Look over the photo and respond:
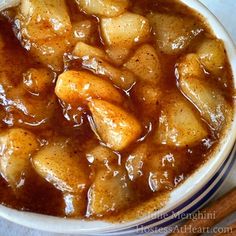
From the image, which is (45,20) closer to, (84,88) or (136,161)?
(84,88)

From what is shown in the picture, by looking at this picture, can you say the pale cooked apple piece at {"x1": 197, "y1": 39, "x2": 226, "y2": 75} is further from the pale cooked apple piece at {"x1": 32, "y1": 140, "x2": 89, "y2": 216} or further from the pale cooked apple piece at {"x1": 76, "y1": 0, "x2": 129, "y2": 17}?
the pale cooked apple piece at {"x1": 32, "y1": 140, "x2": 89, "y2": 216}

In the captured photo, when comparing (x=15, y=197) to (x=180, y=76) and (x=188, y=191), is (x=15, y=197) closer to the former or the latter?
(x=188, y=191)

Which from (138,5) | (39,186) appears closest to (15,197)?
(39,186)

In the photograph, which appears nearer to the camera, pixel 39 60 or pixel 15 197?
pixel 15 197

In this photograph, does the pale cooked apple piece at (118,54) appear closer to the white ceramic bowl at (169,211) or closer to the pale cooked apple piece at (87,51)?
the pale cooked apple piece at (87,51)

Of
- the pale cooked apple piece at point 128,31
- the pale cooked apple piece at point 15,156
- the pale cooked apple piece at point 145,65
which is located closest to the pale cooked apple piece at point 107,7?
the pale cooked apple piece at point 128,31

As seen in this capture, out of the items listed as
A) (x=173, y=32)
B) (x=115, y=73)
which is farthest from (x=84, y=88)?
(x=173, y=32)
